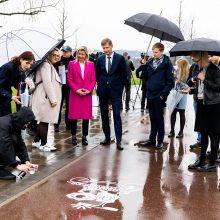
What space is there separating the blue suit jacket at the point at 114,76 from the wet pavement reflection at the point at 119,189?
1.06 metres

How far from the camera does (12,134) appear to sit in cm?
560

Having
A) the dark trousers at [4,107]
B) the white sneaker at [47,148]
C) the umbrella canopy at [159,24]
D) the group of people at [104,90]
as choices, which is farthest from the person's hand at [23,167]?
the umbrella canopy at [159,24]

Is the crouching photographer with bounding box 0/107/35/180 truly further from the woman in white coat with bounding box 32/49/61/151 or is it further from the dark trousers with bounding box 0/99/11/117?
the woman in white coat with bounding box 32/49/61/151

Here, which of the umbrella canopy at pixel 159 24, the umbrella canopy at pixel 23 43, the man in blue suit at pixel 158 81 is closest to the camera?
the umbrella canopy at pixel 23 43

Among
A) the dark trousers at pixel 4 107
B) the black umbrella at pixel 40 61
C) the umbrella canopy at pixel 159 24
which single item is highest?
the umbrella canopy at pixel 159 24

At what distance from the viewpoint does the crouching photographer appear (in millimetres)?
5449

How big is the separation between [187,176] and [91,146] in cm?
234

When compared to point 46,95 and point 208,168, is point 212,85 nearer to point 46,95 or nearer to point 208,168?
point 208,168

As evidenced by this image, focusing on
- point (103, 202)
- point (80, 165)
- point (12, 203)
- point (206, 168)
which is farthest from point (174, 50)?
point (12, 203)

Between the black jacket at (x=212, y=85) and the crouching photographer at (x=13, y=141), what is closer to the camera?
the crouching photographer at (x=13, y=141)

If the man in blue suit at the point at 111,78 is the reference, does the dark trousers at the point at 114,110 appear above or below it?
below

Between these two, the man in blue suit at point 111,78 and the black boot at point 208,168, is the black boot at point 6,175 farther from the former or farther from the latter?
the black boot at point 208,168

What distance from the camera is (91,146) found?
8.05m

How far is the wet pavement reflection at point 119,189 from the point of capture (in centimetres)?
468
